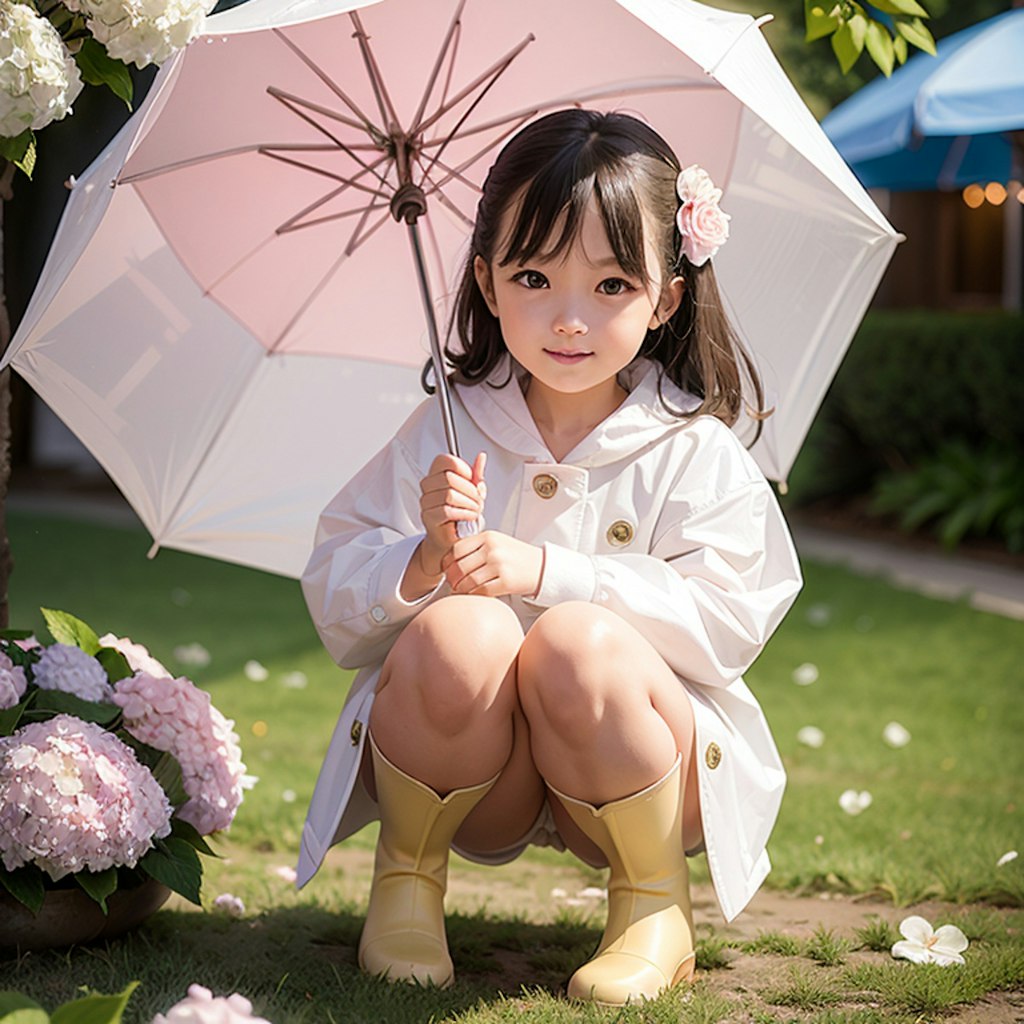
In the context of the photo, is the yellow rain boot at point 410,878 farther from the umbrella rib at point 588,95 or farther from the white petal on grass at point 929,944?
the umbrella rib at point 588,95

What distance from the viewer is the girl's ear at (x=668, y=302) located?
8.38 feet

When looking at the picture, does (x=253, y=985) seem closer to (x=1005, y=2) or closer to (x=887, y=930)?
(x=887, y=930)

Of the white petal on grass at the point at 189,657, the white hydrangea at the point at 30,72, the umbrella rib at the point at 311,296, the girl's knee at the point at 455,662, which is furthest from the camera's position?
the white petal on grass at the point at 189,657

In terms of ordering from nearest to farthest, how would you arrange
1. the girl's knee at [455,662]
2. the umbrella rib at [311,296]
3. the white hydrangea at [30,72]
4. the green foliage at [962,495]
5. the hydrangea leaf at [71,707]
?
the white hydrangea at [30,72] < the girl's knee at [455,662] < the hydrangea leaf at [71,707] < the umbrella rib at [311,296] < the green foliage at [962,495]

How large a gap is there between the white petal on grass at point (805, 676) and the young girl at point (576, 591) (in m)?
2.75

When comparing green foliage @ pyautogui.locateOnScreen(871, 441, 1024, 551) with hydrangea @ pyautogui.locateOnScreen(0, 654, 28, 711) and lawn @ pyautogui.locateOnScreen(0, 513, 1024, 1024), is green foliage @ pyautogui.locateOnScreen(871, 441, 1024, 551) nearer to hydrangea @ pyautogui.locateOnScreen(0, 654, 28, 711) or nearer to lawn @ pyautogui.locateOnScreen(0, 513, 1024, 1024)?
lawn @ pyautogui.locateOnScreen(0, 513, 1024, 1024)

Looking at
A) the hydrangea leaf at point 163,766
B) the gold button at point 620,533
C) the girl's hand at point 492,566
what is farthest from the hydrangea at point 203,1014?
the gold button at point 620,533

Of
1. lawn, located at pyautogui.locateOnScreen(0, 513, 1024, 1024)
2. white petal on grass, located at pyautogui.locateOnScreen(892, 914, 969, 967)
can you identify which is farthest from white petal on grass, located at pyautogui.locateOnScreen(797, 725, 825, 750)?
white petal on grass, located at pyautogui.locateOnScreen(892, 914, 969, 967)

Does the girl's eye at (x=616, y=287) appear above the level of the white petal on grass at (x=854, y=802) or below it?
above

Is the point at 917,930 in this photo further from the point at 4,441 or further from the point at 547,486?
the point at 4,441

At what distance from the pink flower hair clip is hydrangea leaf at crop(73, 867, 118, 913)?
1.31m

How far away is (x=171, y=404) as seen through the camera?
2891mm

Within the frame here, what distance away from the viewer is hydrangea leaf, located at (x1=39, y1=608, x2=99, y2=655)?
267 centimetres

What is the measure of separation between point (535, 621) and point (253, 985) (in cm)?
69
